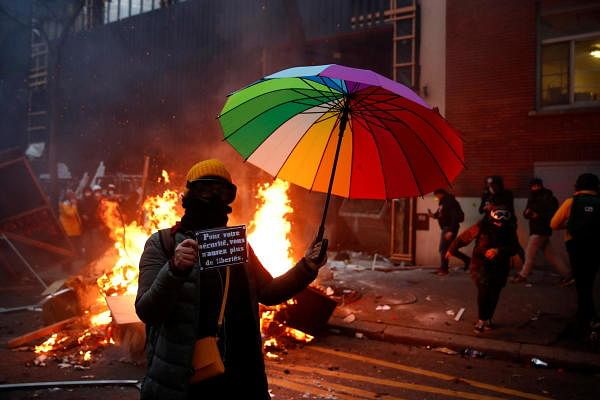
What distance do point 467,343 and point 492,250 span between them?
1.28 m

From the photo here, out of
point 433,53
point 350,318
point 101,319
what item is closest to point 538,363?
point 350,318

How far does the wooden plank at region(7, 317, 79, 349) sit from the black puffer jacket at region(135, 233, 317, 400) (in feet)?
16.5

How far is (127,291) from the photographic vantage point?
6.93m

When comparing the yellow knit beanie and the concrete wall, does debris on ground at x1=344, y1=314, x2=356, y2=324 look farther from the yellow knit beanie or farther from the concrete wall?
the concrete wall

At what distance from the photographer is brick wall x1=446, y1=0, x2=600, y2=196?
10.4 meters

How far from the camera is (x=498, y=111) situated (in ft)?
36.1

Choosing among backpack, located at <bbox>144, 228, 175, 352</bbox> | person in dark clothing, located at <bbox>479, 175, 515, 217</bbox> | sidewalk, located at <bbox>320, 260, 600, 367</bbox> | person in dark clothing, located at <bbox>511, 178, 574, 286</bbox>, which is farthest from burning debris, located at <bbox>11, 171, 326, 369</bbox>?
person in dark clothing, located at <bbox>511, 178, 574, 286</bbox>

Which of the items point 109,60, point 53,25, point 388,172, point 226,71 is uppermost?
point 53,25

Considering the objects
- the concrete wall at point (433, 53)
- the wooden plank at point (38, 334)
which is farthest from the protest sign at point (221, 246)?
the concrete wall at point (433, 53)

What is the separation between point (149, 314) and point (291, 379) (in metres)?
3.39

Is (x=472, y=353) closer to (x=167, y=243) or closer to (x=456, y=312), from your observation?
(x=456, y=312)

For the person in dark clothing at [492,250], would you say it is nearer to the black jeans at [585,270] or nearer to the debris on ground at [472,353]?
the debris on ground at [472,353]

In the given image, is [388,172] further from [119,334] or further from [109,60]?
[109,60]

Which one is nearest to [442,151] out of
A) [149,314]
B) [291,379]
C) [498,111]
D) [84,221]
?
[149,314]
